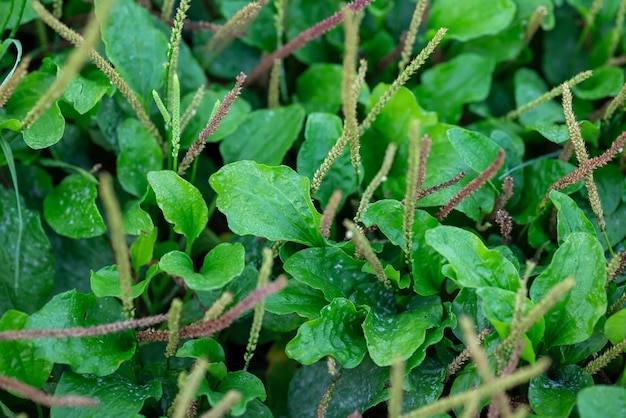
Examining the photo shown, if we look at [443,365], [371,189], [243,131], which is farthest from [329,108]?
[443,365]

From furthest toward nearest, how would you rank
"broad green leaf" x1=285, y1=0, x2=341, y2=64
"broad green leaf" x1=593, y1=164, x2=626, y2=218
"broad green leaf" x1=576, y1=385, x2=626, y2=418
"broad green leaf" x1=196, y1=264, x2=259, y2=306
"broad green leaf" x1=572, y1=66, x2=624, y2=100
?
1. "broad green leaf" x1=285, y1=0, x2=341, y2=64
2. "broad green leaf" x1=572, y1=66, x2=624, y2=100
3. "broad green leaf" x1=593, y1=164, x2=626, y2=218
4. "broad green leaf" x1=196, y1=264, x2=259, y2=306
5. "broad green leaf" x1=576, y1=385, x2=626, y2=418

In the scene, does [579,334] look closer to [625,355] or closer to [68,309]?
[625,355]

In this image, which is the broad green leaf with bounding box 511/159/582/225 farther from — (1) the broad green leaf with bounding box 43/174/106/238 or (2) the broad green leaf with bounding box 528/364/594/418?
(1) the broad green leaf with bounding box 43/174/106/238

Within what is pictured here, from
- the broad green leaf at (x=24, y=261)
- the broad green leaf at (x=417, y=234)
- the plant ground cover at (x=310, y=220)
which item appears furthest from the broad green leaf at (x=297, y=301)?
the broad green leaf at (x=24, y=261)

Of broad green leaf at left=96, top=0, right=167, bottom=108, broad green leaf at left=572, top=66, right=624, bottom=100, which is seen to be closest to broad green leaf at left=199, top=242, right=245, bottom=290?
broad green leaf at left=96, top=0, right=167, bottom=108

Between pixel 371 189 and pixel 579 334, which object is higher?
pixel 371 189

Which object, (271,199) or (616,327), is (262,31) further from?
(616,327)

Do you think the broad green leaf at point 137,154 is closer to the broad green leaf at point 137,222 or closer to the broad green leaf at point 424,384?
the broad green leaf at point 137,222
